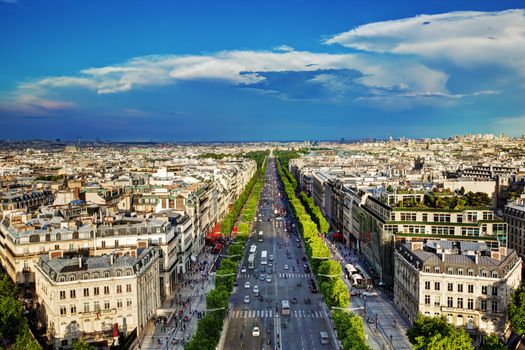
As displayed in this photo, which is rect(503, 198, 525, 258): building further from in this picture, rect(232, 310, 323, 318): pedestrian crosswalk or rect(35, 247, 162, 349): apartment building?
rect(35, 247, 162, 349): apartment building

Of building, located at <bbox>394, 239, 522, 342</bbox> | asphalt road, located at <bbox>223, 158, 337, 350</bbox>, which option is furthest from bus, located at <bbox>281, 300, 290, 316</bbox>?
building, located at <bbox>394, 239, 522, 342</bbox>

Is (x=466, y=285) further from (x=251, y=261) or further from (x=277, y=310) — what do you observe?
(x=251, y=261)

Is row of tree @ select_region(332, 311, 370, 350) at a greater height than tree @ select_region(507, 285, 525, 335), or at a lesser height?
lesser

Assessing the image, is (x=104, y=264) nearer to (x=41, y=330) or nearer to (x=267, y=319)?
(x=41, y=330)

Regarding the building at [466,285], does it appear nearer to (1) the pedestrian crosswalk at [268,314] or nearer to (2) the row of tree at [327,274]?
(2) the row of tree at [327,274]

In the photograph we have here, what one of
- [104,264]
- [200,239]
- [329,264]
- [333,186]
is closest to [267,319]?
[329,264]

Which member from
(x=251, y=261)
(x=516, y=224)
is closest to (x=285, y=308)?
(x=251, y=261)
